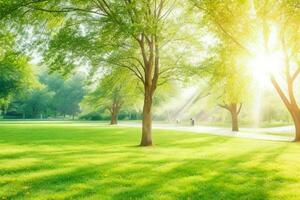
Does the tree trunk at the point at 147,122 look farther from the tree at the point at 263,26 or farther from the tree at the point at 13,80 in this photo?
the tree at the point at 13,80

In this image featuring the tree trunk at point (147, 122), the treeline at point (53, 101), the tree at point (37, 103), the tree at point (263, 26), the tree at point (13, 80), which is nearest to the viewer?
the tree at point (263, 26)

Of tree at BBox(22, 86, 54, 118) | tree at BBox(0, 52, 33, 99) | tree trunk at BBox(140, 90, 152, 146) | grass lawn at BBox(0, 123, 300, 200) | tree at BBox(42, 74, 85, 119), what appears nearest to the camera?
grass lawn at BBox(0, 123, 300, 200)

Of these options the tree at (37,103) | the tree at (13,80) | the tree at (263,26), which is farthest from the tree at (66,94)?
the tree at (263,26)

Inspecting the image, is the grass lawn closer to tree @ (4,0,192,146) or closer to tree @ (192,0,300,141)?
tree @ (4,0,192,146)

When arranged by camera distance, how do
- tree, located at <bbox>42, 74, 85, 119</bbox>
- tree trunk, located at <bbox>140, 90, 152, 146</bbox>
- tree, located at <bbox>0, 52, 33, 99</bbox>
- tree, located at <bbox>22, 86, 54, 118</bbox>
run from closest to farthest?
tree trunk, located at <bbox>140, 90, 152, 146</bbox> < tree, located at <bbox>0, 52, 33, 99</bbox> < tree, located at <bbox>22, 86, 54, 118</bbox> < tree, located at <bbox>42, 74, 85, 119</bbox>

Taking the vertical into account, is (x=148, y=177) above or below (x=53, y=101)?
below

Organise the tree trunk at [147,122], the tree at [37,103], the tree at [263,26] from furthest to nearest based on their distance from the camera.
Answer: the tree at [37,103] → the tree trunk at [147,122] → the tree at [263,26]

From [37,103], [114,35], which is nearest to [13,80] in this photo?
[114,35]

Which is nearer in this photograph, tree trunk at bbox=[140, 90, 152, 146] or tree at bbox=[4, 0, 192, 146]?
tree at bbox=[4, 0, 192, 146]

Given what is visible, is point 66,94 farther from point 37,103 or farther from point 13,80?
point 13,80

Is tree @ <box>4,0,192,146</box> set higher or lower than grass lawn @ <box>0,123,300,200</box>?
higher

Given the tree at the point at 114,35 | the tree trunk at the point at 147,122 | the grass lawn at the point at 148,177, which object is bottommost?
the grass lawn at the point at 148,177

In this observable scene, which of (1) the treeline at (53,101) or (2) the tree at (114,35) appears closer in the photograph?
(2) the tree at (114,35)

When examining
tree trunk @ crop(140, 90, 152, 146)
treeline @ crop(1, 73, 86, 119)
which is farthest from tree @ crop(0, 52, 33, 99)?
treeline @ crop(1, 73, 86, 119)
